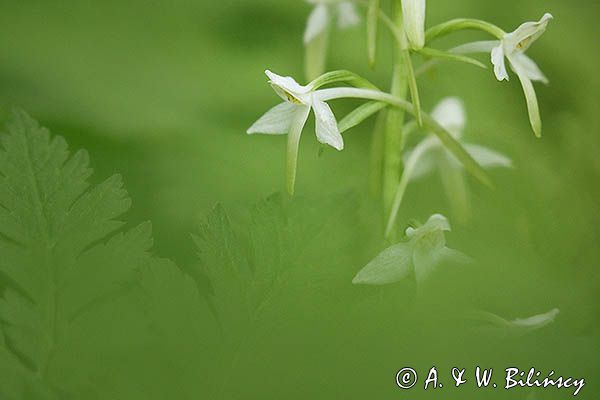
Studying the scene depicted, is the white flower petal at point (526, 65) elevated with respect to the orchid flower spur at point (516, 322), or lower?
elevated

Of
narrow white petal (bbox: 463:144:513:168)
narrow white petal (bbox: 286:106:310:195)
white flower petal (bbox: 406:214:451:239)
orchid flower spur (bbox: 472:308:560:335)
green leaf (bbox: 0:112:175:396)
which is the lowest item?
green leaf (bbox: 0:112:175:396)

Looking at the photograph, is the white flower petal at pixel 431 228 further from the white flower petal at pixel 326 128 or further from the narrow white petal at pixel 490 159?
the narrow white petal at pixel 490 159

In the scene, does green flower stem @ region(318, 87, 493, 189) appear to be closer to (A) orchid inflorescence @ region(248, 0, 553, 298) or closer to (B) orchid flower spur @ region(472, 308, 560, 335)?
(A) orchid inflorescence @ region(248, 0, 553, 298)

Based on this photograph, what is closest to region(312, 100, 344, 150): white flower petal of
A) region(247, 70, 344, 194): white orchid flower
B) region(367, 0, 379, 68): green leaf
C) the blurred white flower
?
region(247, 70, 344, 194): white orchid flower

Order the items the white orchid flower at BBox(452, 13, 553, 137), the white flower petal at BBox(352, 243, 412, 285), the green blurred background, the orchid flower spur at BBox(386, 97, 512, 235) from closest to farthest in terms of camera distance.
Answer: the green blurred background → the white flower petal at BBox(352, 243, 412, 285) → the white orchid flower at BBox(452, 13, 553, 137) → the orchid flower spur at BBox(386, 97, 512, 235)

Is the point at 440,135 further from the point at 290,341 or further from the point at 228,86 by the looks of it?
the point at 228,86

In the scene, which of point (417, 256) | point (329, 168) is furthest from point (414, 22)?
point (329, 168)

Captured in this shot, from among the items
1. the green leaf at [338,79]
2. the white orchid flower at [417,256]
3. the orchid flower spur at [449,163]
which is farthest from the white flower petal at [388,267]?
the orchid flower spur at [449,163]
